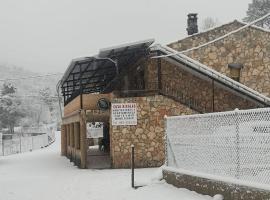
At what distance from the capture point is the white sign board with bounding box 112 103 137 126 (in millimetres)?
20906

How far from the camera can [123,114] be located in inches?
823

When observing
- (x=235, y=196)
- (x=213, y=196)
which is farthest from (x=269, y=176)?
(x=213, y=196)

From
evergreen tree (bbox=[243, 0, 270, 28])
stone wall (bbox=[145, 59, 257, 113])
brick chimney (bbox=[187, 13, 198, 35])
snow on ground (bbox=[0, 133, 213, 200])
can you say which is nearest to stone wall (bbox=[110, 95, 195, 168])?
snow on ground (bbox=[0, 133, 213, 200])

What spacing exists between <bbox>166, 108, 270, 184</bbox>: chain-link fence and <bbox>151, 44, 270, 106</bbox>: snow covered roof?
407 inches

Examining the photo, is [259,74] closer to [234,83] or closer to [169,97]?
[234,83]

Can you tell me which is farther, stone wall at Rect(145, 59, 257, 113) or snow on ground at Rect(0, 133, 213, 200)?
stone wall at Rect(145, 59, 257, 113)

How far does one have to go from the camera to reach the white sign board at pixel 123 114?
68.6ft

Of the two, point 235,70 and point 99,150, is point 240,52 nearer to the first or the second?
point 235,70

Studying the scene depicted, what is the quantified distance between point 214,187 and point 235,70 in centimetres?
1640

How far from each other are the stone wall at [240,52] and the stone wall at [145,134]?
16.2ft

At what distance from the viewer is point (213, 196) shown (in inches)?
406

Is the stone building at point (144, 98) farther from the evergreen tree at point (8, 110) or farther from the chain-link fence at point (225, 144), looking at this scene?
the evergreen tree at point (8, 110)

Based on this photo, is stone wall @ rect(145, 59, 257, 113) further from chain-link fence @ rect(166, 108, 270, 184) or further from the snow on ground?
chain-link fence @ rect(166, 108, 270, 184)

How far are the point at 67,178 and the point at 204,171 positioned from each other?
7.61 meters
